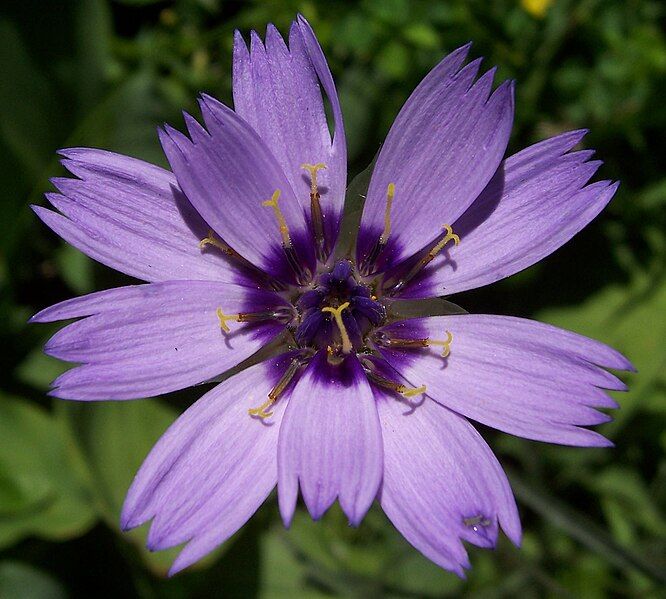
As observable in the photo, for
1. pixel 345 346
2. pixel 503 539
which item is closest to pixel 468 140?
pixel 345 346

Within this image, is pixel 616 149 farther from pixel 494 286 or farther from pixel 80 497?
pixel 80 497

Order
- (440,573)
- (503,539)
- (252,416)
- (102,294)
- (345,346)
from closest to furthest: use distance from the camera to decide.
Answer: (102,294)
(252,416)
(345,346)
(503,539)
(440,573)

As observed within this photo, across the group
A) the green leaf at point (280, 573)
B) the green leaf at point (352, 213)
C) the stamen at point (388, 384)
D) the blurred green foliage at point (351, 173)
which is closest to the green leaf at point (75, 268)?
the blurred green foliage at point (351, 173)

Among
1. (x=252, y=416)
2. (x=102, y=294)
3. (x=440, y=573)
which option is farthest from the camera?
(x=440, y=573)

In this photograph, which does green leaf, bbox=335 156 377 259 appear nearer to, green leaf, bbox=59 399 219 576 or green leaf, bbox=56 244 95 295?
green leaf, bbox=59 399 219 576

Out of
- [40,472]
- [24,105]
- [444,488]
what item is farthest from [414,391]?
[24,105]
